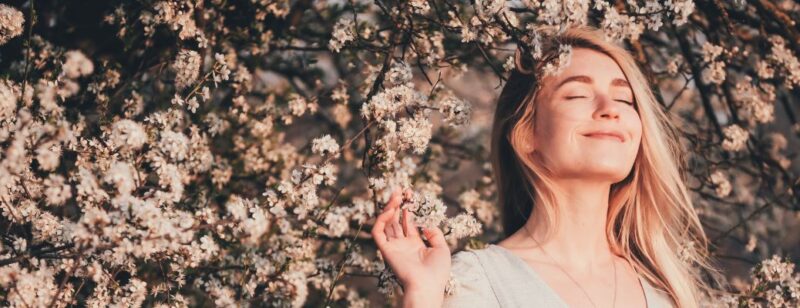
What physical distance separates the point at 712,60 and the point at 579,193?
1.06 m

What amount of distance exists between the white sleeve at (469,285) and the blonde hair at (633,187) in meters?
0.40

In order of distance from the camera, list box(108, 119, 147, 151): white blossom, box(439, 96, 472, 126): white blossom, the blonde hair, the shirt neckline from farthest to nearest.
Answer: the blonde hair
the shirt neckline
box(439, 96, 472, 126): white blossom
box(108, 119, 147, 151): white blossom

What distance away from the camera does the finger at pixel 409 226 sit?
247cm

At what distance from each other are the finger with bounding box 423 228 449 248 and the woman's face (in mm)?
624

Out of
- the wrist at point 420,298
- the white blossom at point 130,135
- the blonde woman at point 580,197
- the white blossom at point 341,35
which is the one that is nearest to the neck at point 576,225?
the blonde woman at point 580,197

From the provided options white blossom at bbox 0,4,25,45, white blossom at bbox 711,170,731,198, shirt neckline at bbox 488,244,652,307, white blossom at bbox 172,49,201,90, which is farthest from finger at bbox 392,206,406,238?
white blossom at bbox 711,170,731,198

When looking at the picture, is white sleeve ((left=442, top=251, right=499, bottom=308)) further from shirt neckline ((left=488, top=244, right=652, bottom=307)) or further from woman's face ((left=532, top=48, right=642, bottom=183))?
woman's face ((left=532, top=48, right=642, bottom=183))

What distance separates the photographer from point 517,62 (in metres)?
2.93

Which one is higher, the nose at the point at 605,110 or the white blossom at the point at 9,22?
the white blossom at the point at 9,22

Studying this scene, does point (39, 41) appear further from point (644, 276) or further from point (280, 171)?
point (644, 276)

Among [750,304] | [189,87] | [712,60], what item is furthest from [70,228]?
[712,60]

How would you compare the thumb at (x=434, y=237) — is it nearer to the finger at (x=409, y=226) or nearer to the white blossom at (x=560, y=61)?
the finger at (x=409, y=226)

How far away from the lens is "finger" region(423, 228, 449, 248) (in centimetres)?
252

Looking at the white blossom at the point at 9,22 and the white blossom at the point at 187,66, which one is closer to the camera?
the white blossom at the point at 9,22
